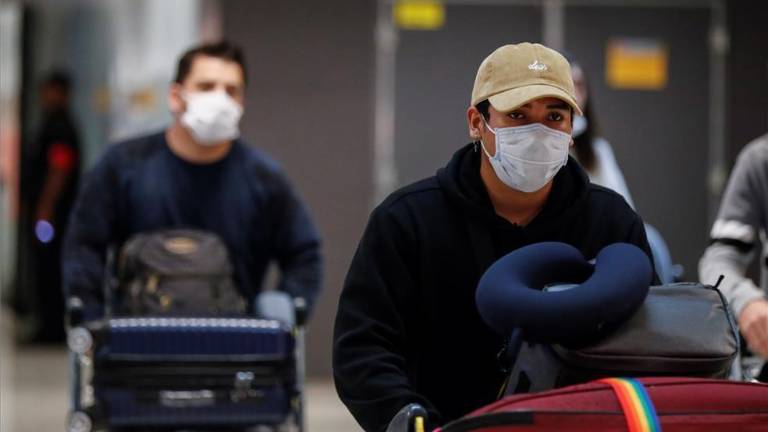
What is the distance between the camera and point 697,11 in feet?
31.2

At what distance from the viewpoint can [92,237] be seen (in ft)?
17.0

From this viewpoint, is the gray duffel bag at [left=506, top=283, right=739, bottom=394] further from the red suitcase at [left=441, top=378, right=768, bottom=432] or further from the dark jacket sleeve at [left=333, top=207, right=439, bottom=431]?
the dark jacket sleeve at [left=333, top=207, right=439, bottom=431]

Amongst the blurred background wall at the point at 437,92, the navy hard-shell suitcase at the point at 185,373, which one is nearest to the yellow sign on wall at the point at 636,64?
the blurred background wall at the point at 437,92

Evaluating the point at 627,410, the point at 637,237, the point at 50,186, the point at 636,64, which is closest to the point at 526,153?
the point at 637,237

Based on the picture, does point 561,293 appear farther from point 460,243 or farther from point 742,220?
point 742,220

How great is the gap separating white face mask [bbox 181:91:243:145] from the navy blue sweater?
9 centimetres

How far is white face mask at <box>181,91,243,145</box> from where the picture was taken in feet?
17.6

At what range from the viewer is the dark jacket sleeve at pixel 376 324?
2639 millimetres

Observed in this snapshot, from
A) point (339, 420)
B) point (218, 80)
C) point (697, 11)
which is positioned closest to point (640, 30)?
point (697, 11)

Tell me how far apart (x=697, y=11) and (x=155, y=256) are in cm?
546

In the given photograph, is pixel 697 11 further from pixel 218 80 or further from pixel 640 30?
pixel 218 80

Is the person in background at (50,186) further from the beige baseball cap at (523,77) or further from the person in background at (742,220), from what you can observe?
the beige baseball cap at (523,77)

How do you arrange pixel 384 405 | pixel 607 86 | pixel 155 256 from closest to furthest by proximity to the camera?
1. pixel 384 405
2. pixel 155 256
3. pixel 607 86

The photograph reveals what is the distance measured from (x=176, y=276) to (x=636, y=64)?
5175mm
